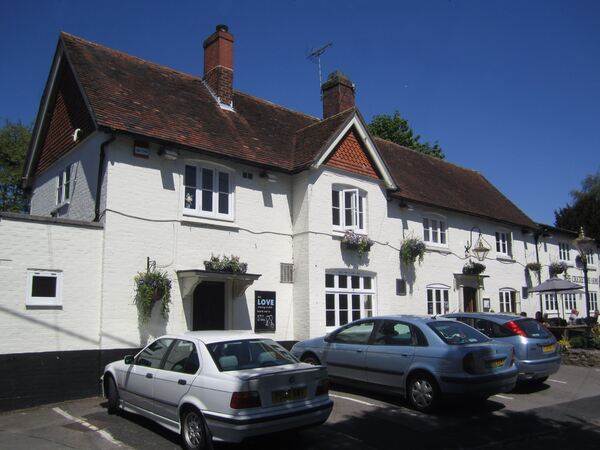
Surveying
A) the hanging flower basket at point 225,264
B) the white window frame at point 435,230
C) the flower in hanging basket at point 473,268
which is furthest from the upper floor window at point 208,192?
the flower in hanging basket at point 473,268

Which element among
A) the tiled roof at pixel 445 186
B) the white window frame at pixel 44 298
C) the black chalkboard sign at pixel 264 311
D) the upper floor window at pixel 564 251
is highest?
the tiled roof at pixel 445 186

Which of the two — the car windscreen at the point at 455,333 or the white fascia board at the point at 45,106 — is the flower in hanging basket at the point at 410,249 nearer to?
the car windscreen at the point at 455,333

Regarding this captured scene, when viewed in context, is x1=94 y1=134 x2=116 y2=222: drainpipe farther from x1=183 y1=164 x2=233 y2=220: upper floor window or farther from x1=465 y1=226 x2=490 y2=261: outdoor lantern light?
x1=465 y1=226 x2=490 y2=261: outdoor lantern light

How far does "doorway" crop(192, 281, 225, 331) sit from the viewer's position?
13.6m

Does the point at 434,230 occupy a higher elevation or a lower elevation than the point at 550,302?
higher

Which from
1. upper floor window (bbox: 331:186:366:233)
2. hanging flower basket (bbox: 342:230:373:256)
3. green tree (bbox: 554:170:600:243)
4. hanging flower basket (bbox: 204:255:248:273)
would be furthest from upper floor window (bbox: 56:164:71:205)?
green tree (bbox: 554:170:600:243)

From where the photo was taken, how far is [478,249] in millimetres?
20922

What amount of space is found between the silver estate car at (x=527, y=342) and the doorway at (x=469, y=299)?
9.06 meters

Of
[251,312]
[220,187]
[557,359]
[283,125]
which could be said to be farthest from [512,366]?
[283,125]

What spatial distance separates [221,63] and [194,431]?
13.0 meters

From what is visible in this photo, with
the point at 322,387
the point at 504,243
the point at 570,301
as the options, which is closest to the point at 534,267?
the point at 504,243

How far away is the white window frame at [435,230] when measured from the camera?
20.5 m

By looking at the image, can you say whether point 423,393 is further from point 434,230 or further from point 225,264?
point 434,230

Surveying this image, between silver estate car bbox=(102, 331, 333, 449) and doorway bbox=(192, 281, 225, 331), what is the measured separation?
4824 mm
